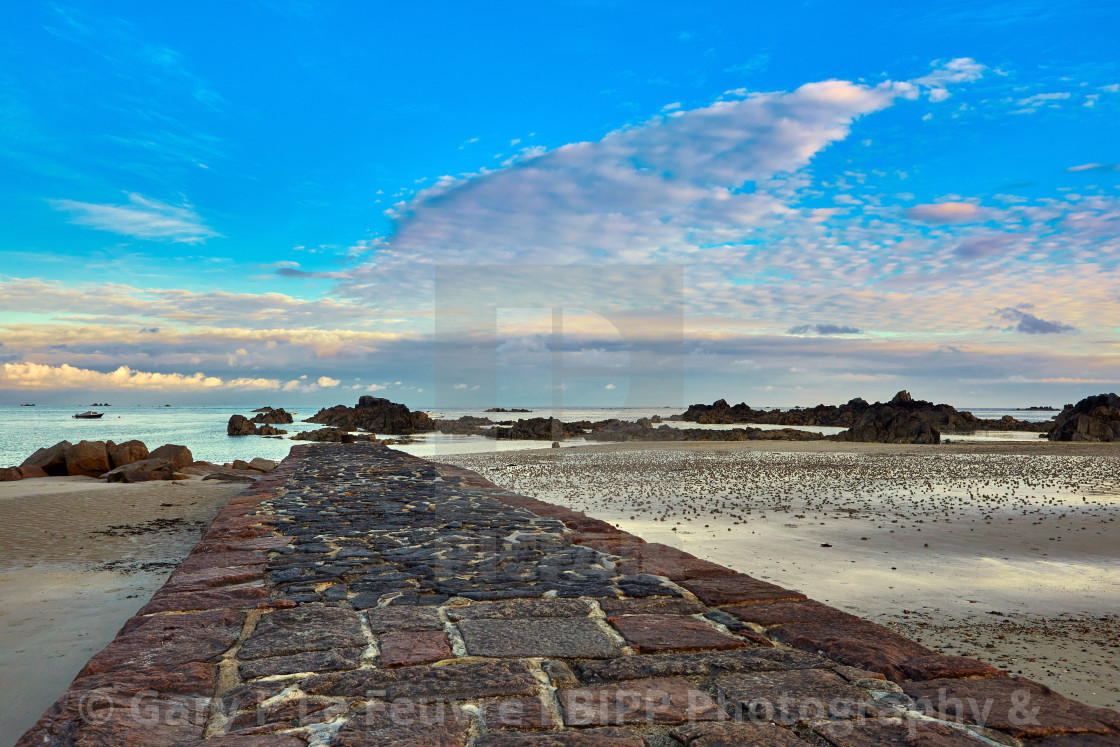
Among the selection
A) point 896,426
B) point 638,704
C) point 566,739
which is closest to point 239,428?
point 896,426

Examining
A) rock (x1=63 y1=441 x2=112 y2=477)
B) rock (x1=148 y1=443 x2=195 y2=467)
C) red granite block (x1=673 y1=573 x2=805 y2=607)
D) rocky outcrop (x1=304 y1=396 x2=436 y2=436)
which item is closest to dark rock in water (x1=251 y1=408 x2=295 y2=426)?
rocky outcrop (x1=304 y1=396 x2=436 y2=436)

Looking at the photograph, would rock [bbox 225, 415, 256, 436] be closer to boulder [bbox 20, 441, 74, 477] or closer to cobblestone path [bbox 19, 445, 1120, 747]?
boulder [bbox 20, 441, 74, 477]

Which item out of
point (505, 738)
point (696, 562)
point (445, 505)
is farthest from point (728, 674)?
point (445, 505)

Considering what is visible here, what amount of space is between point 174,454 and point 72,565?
1127 cm

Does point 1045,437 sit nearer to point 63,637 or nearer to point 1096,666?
point 1096,666

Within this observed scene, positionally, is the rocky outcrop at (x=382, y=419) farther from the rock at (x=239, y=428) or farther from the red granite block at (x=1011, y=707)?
the red granite block at (x=1011, y=707)

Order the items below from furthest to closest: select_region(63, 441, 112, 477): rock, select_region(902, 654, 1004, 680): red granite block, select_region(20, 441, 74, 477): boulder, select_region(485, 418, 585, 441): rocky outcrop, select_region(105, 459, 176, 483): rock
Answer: select_region(485, 418, 585, 441): rocky outcrop < select_region(20, 441, 74, 477): boulder < select_region(63, 441, 112, 477): rock < select_region(105, 459, 176, 483): rock < select_region(902, 654, 1004, 680): red granite block

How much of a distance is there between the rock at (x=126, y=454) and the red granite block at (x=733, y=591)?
17.7 m

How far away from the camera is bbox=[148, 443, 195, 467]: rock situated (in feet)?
56.2

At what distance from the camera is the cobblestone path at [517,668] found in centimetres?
242

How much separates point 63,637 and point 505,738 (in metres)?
4.31

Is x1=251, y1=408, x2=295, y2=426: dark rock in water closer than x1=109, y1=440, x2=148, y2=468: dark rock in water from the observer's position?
No

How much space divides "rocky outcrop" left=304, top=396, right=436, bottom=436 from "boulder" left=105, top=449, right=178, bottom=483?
3335cm

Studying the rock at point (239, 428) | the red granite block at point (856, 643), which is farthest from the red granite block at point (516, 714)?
the rock at point (239, 428)
